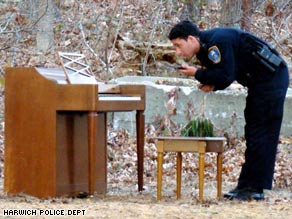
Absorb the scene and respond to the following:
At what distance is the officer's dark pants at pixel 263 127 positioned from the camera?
308 inches

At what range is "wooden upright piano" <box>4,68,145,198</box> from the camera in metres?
7.57

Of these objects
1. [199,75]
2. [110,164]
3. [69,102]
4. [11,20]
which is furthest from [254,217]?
[11,20]

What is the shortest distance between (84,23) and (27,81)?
860cm

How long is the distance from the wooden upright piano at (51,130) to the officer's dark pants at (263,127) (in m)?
1.15

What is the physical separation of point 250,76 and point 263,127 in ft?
1.58

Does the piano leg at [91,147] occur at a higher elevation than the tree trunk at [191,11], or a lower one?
lower

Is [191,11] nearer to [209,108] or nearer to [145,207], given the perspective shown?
[209,108]

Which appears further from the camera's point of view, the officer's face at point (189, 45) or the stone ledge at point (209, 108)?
the stone ledge at point (209, 108)

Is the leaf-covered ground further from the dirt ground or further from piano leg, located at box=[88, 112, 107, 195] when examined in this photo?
piano leg, located at box=[88, 112, 107, 195]

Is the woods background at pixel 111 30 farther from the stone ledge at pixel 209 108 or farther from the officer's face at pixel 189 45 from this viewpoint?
the officer's face at pixel 189 45

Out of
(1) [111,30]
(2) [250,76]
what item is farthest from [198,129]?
(1) [111,30]

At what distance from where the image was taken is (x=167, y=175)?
1031 centimetres

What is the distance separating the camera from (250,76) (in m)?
7.86

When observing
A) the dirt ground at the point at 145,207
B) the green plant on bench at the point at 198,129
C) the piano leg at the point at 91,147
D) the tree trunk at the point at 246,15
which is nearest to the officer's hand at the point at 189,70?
the green plant on bench at the point at 198,129
